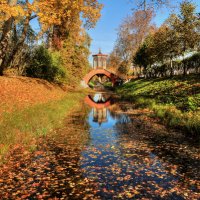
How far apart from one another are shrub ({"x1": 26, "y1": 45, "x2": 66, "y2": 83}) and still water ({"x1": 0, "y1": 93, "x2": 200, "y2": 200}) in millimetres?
21490

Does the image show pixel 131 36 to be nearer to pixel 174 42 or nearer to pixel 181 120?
pixel 174 42

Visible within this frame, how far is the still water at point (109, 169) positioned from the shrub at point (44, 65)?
21.5 metres

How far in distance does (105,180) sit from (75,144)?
438 centimetres

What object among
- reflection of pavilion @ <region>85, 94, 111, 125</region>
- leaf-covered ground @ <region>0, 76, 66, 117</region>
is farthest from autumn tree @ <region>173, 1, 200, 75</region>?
leaf-covered ground @ <region>0, 76, 66, 117</region>

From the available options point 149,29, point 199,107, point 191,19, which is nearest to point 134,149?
point 199,107

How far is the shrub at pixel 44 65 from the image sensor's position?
33322mm

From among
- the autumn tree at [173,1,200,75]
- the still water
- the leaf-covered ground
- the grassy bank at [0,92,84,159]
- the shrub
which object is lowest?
the still water

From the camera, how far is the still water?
6.79 metres

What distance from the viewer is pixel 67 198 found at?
648 centimetres

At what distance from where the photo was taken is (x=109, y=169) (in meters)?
8.53

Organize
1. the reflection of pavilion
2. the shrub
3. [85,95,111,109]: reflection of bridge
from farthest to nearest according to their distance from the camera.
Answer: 1. the shrub
2. [85,95,111,109]: reflection of bridge
3. the reflection of pavilion

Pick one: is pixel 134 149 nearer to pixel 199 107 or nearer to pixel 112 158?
pixel 112 158

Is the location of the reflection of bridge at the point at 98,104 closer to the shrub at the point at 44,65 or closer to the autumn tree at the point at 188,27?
the shrub at the point at 44,65

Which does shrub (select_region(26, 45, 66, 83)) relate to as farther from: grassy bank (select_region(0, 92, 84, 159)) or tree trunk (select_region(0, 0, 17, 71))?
grassy bank (select_region(0, 92, 84, 159))
